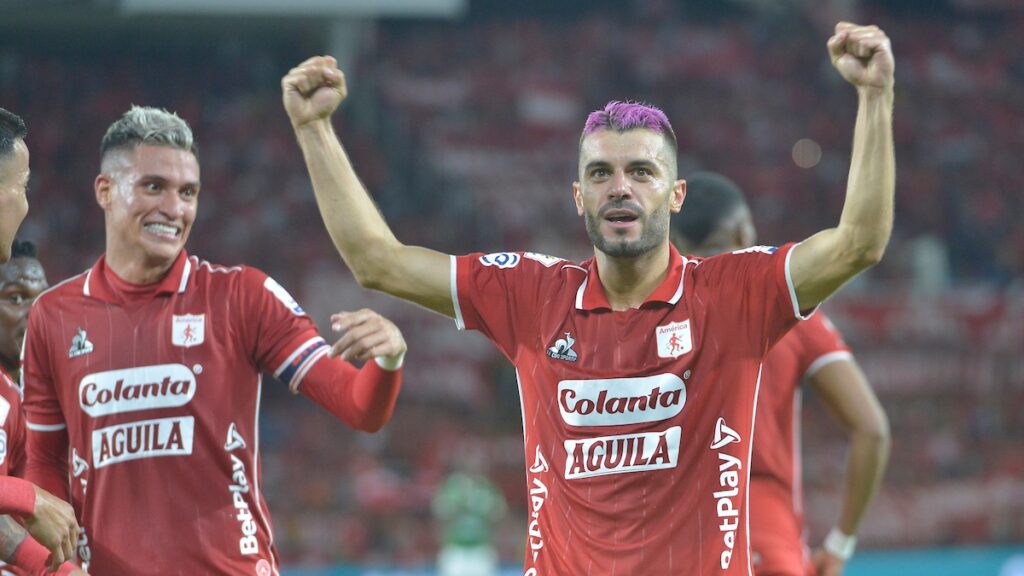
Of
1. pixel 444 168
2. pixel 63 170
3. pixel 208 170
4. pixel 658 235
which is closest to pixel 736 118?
pixel 444 168

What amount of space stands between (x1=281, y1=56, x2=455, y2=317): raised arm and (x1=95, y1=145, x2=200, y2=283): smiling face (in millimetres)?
904

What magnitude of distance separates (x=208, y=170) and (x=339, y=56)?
2800 millimetres

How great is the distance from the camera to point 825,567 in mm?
6016

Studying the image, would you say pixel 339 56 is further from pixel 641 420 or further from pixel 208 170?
pixel 641 420

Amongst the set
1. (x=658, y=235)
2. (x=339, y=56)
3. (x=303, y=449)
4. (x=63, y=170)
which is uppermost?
(x=339, y=56)

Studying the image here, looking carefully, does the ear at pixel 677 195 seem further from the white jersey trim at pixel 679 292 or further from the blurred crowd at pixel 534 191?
the blurred crowd at pixel 534 191

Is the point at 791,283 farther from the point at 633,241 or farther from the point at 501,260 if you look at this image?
the point at 501,260

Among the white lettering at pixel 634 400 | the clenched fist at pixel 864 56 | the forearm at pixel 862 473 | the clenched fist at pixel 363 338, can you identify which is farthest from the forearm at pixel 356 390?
the forearm at pixel 862 473

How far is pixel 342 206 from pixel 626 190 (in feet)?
2.74

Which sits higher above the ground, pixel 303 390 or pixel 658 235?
pixel 658 235

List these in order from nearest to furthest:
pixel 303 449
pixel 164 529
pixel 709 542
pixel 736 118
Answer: pixel 709 542
pixel 164 529
pixel 303 449
pixel 736 118

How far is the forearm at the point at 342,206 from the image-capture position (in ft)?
13.2

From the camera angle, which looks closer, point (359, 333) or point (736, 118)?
point (359, 333)

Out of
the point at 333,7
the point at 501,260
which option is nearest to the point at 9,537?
the point at 501,260
